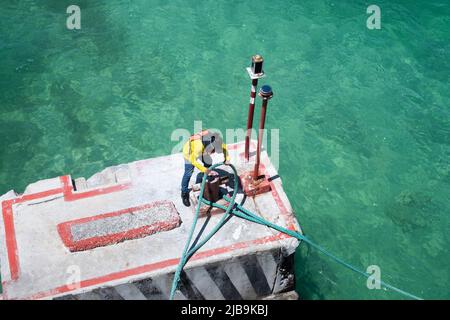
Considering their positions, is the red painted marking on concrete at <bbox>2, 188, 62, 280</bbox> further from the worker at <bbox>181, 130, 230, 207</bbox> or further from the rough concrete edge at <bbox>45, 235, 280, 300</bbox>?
the worker at <bbox>181, 130, 230, 207</bbox>

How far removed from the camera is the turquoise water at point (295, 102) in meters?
10.5

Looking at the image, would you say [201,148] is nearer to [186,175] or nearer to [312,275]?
[186,175]

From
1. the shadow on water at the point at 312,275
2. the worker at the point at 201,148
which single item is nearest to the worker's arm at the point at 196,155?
the worker at the point at 201,148

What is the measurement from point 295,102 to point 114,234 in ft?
24.1

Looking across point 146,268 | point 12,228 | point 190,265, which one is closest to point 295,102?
point 190,265

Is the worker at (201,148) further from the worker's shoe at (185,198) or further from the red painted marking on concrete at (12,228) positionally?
the red painted marking on concrete at (12,228)

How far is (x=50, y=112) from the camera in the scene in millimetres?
12547

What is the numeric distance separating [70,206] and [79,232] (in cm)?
81

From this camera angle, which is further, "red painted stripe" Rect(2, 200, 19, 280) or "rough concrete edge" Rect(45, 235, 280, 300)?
"red painted stripe" Rect(2, 200, 19, 280)

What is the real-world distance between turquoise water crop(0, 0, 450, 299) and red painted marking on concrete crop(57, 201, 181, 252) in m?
3.61

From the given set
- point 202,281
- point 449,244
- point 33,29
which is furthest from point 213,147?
point 33,29

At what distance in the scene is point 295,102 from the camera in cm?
1300

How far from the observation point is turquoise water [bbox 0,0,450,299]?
10.5 metres

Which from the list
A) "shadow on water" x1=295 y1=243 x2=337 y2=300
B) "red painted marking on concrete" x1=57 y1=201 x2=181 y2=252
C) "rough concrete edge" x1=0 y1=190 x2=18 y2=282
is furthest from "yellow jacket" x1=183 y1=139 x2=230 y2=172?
"shadow on water" x1=295 y1=243 x2=337 y2=300
